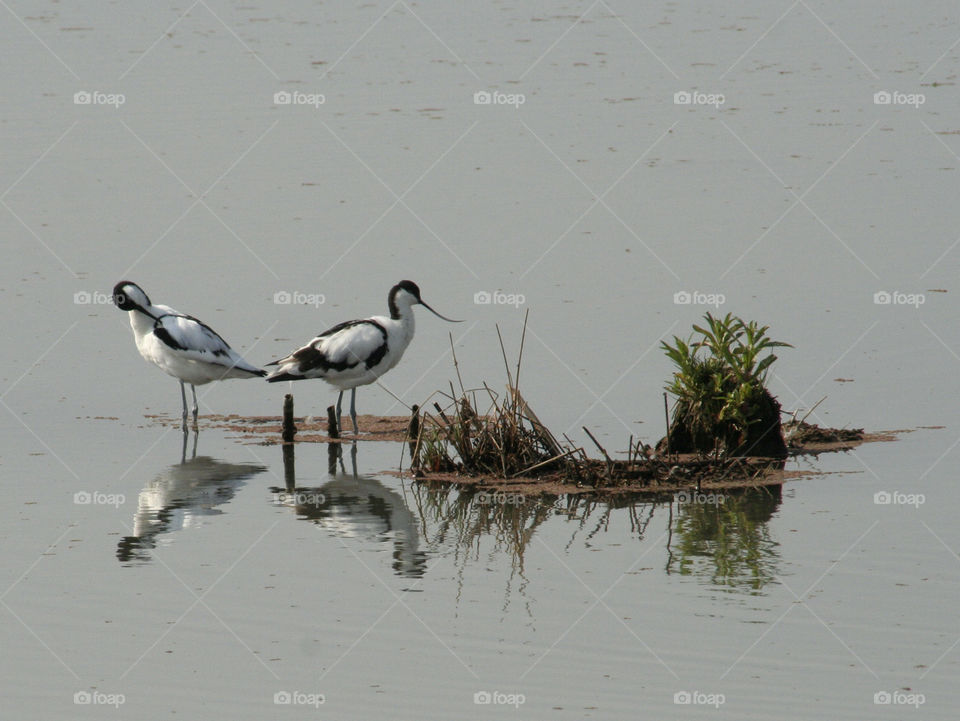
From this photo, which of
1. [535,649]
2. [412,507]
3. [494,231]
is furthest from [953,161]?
[535,649]

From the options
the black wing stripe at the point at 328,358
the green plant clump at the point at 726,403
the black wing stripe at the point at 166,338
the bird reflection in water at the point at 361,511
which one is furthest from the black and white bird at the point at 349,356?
the green plant clump at the point at 726,403

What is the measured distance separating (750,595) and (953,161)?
18.4m

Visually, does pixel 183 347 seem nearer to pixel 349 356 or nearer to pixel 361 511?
pixel 349 356

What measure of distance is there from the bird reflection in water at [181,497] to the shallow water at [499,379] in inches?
1.7

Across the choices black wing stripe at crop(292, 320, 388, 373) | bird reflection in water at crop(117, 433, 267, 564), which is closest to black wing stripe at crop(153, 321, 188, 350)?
black wing stripe at crop(292, 320, 388, 373)

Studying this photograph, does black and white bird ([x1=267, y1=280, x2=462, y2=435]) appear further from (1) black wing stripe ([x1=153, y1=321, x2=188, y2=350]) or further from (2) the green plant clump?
(2) the green plant clump

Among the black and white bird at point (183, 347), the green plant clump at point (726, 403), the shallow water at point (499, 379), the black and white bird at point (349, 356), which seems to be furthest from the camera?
the black and white bird at point (183, 347)

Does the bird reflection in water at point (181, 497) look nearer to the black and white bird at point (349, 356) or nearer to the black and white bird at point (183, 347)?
the black and white bird at point (183, 347)

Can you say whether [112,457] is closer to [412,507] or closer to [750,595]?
[412,507]

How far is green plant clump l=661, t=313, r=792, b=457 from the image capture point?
14133 millimetres

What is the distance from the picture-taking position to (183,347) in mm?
16781

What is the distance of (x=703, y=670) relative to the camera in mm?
9008

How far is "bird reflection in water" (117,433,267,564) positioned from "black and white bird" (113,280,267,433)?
5.02 ft

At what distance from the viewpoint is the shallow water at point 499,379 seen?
9.31 metres
